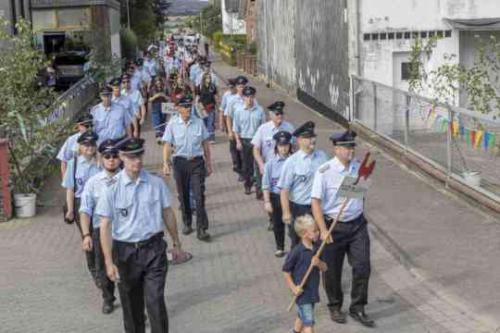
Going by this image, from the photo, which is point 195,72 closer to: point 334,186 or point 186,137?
point 186,137

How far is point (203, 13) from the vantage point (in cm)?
11250

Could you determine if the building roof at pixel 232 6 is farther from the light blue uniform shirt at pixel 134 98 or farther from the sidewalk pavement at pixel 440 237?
the sidewalk pavement at pixel 440 237

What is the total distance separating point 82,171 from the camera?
980cm

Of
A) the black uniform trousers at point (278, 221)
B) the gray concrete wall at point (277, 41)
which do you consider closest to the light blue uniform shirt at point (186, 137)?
the black uniform trousers at point (278, 221)

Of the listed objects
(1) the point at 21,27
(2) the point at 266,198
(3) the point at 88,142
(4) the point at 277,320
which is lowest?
(4) the point at 277,320

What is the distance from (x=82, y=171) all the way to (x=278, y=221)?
8.05 ft

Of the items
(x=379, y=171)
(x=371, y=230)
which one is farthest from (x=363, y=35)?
(x=371, y=230)

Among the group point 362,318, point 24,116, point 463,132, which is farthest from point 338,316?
point 24,116

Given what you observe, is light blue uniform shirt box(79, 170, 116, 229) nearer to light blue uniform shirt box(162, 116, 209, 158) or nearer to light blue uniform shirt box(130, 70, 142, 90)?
light blue uniform shirt box(162, 116, 209, 158)

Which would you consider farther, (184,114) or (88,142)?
(184,114)

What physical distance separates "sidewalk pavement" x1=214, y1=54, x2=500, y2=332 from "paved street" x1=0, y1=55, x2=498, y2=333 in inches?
3.1

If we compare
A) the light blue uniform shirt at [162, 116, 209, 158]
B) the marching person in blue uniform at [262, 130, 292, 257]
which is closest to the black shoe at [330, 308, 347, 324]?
the marching person in blue uniform at [262, 130, 292, 257]

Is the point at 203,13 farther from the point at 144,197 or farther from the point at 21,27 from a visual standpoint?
the point at 144,197

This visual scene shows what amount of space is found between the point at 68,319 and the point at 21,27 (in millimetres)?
8023
